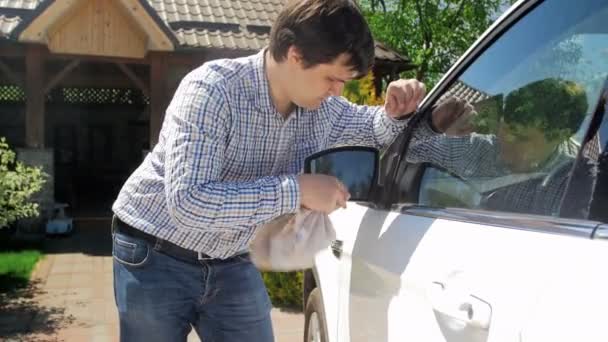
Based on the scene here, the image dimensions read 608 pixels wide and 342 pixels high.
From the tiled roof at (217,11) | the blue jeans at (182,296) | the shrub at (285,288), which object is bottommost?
the shrub at (285,288)

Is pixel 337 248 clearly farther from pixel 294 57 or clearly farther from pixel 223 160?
pixel 294 57

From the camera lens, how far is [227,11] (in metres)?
11.0

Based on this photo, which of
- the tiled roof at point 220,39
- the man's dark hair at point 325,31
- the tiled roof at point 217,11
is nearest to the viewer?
the man's dark hair at point 325,31

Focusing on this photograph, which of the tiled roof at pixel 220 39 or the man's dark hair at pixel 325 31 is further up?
the tiled roof at pixel 220 39

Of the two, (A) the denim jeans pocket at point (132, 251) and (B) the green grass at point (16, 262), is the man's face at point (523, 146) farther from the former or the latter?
(B) the green grass at point (16, 262)

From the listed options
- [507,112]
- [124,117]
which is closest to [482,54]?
[507,112]

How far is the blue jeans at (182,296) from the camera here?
2.09 m

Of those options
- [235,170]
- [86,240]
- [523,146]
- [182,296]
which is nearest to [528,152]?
[523,146]

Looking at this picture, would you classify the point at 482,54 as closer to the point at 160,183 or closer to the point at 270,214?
the point at 270,214

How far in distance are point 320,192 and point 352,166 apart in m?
0.46

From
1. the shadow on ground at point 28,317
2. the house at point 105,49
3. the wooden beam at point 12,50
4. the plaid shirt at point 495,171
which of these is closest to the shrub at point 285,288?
the shadow on ground at point 28,317

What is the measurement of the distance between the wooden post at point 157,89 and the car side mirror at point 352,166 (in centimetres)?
783

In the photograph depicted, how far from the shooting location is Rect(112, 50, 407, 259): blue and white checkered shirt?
178 centimetres

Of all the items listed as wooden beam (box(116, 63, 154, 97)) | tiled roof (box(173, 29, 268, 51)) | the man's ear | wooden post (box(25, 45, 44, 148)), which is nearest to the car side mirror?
the man's ear
